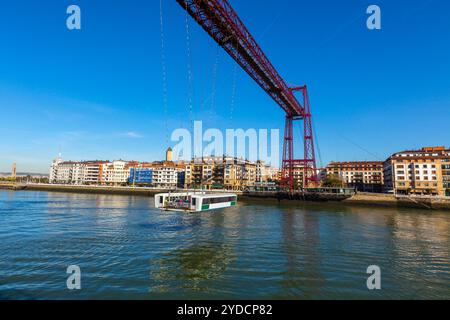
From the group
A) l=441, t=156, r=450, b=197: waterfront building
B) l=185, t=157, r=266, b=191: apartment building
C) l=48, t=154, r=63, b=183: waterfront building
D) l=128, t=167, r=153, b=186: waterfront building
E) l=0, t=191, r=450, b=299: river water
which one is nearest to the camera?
l=0, t=191, r=450, b=299: river water

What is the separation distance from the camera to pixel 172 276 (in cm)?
961

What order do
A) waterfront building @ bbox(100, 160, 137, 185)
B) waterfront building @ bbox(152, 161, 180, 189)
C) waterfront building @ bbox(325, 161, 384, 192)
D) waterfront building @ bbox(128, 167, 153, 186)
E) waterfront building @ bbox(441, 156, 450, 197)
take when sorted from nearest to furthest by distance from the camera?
waterfront building @ bbox(441, 156, 450, 197) < waterfront building @ bbox(325, 161, 384, 192) < waterfront building @ bbox(152, 161, 180, 189) < waterfront building @ bbox(128, 167, 153, 186) < waterfront building @ bbox(100, 160, 137, 185)

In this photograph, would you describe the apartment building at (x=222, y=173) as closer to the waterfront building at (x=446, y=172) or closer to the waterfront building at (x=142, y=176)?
the waterfront building at (x=142, y=176)

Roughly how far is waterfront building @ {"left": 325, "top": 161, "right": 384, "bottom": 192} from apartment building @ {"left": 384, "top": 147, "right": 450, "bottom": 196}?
2009cm

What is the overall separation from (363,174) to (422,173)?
1047 inches

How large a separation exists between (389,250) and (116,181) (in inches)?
4169

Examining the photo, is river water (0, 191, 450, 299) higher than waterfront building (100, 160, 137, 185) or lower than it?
lower

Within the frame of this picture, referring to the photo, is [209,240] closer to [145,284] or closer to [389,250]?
[145,284]

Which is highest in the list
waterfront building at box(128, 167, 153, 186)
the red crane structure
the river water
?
the red crane structure

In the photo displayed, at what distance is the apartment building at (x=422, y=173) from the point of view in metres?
55.4

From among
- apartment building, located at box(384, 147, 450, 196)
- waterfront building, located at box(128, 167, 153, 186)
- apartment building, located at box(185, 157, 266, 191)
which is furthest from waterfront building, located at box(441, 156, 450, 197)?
waterfront building, located at box(128, 167, 153, 186)

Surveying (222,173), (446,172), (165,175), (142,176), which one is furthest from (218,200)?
(142,176)

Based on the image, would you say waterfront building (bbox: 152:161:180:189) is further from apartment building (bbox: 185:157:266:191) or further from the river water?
the river water

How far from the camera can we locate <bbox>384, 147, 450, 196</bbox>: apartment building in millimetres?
55438
